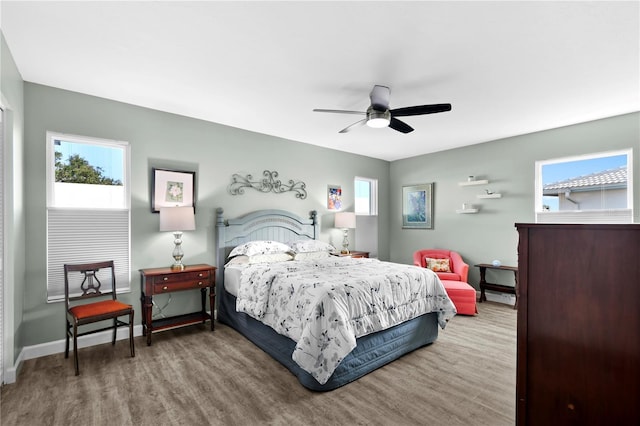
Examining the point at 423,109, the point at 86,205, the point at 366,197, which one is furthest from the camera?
the point at 366,197

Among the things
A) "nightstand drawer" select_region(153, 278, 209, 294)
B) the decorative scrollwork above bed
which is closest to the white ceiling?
the decorative scrollwork above bed

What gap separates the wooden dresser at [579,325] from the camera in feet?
3.60

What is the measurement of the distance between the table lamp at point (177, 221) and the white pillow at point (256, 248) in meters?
0.70

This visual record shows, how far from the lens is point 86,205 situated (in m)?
3.43

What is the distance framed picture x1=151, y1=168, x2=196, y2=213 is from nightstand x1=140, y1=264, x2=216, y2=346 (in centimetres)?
83

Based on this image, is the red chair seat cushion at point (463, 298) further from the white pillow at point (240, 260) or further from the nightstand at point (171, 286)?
the nightstand at point (171, 286)

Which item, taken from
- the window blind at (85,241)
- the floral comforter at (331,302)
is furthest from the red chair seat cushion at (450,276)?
the window blind at (85,241)

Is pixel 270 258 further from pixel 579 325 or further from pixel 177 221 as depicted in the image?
pixel 579 325

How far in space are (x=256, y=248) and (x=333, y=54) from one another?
2.63m

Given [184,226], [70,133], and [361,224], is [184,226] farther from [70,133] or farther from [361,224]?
[361,224]

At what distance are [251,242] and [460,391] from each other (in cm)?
298

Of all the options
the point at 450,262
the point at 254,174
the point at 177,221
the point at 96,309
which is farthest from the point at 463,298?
the point at 96,309

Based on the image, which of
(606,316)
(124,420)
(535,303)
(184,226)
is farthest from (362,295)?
(184,226)

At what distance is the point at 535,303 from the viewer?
4.33 feet
